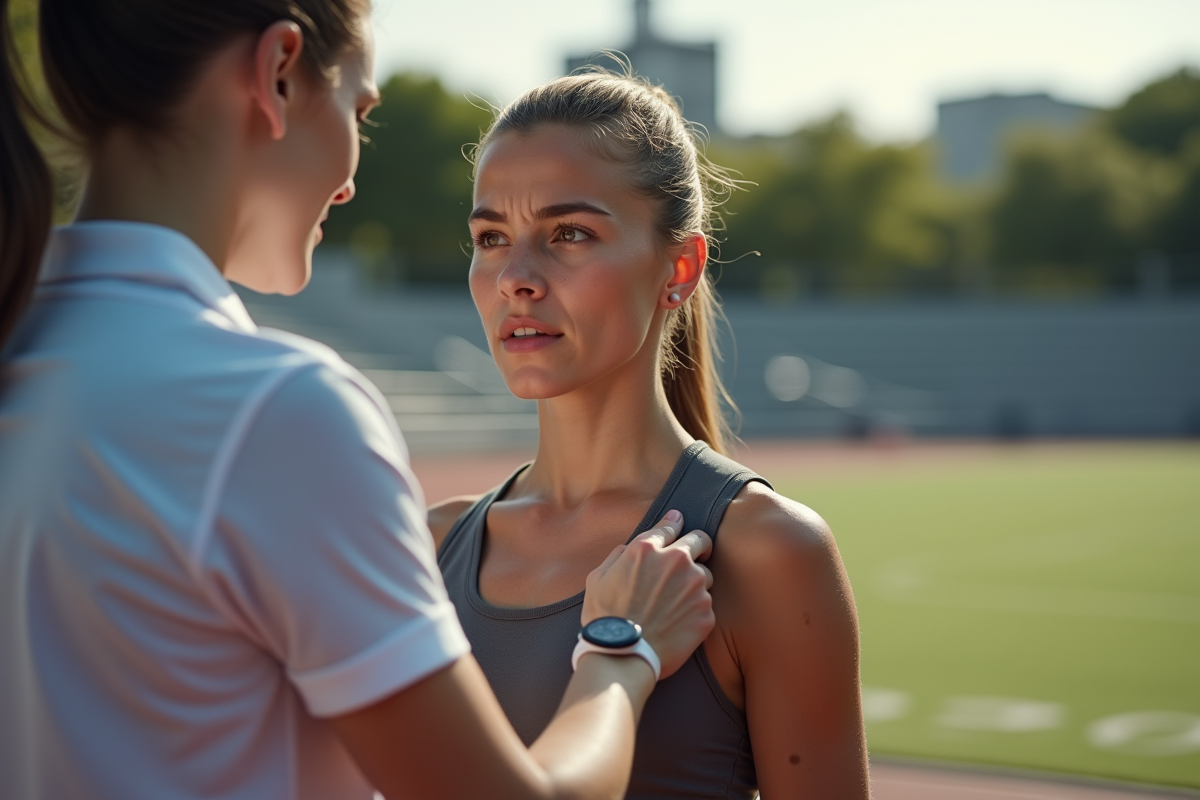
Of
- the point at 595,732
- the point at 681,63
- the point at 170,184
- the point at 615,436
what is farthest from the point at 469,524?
the point at 681,63

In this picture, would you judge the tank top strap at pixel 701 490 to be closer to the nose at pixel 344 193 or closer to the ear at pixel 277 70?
the nose at pixel 344 193

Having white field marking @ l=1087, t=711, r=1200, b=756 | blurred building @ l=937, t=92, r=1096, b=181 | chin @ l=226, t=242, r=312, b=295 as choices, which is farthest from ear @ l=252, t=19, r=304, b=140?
blurred building @ l=937, t=92, r=1096, b=181

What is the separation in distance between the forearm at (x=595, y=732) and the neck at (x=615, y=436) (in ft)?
2.86

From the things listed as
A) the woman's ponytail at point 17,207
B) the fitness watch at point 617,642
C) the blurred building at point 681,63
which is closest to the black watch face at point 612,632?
the fitness watch at point 617,642

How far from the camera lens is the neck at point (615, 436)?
8.22 feet

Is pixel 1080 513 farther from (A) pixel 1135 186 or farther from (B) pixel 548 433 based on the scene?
(A) pixel 1135 186

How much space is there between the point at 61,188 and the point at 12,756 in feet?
6.52

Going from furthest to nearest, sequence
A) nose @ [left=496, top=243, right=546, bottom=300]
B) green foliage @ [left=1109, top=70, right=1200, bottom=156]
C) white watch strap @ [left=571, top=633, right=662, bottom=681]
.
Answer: green foliage @ [left=1109, top=70, right=1200, bottom=156], nose @ [left=496, top=243, right=546, bottom=300], white watch strap @ [left=571, top=633, right=662, bottom=681]

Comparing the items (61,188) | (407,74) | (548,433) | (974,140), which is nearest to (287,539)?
(548,433)

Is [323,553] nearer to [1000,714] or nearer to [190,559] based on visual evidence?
[190,559]

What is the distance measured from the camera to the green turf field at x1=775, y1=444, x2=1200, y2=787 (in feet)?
20.6

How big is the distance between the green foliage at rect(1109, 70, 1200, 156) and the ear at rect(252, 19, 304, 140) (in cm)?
6369

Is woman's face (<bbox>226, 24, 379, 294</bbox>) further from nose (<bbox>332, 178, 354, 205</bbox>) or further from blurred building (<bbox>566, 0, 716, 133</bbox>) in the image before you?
blurred building (<bbox>566, 0, 716, 133</bbox>)

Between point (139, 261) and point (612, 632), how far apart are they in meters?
0.81
